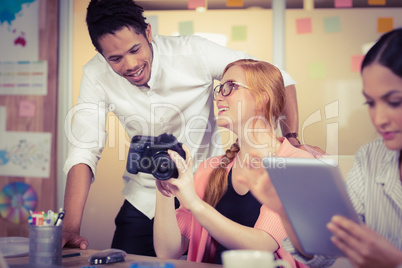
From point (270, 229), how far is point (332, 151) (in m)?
1.19

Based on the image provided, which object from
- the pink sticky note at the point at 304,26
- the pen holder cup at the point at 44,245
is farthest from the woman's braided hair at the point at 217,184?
the pink sticky note at the point at 304,26

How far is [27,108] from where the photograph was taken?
9.32 ft

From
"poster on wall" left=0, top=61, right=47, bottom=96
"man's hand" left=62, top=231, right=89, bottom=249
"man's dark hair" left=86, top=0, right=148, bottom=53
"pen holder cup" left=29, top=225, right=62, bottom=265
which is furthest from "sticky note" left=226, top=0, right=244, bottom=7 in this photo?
"pen holder cup" left=29, top=225, right=62, bottom=265

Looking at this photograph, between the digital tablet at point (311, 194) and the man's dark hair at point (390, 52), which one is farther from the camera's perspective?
the man's dark hair at point (390, 52)

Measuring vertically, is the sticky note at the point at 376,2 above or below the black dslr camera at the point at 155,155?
above

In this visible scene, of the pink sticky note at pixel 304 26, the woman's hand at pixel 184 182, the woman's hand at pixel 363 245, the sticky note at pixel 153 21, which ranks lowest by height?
the woman's hand at pixel 363 245

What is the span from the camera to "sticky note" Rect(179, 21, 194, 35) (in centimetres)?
262

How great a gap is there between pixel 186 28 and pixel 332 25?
0.77m

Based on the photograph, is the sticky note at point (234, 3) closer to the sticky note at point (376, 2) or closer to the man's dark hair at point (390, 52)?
the sticky note at point (376, 2)

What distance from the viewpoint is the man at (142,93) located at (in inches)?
78.9

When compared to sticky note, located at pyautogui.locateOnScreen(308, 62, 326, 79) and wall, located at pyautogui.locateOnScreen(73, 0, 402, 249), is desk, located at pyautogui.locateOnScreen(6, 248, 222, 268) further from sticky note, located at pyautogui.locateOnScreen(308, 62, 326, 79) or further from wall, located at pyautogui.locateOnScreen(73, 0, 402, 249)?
sticky note, located at pyautogui.locateOnScreen(308, 62, 326, 79)

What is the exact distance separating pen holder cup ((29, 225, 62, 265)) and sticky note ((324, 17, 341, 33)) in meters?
1.85

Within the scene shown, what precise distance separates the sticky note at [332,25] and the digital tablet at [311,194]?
5.82ft

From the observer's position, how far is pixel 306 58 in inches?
99.5
